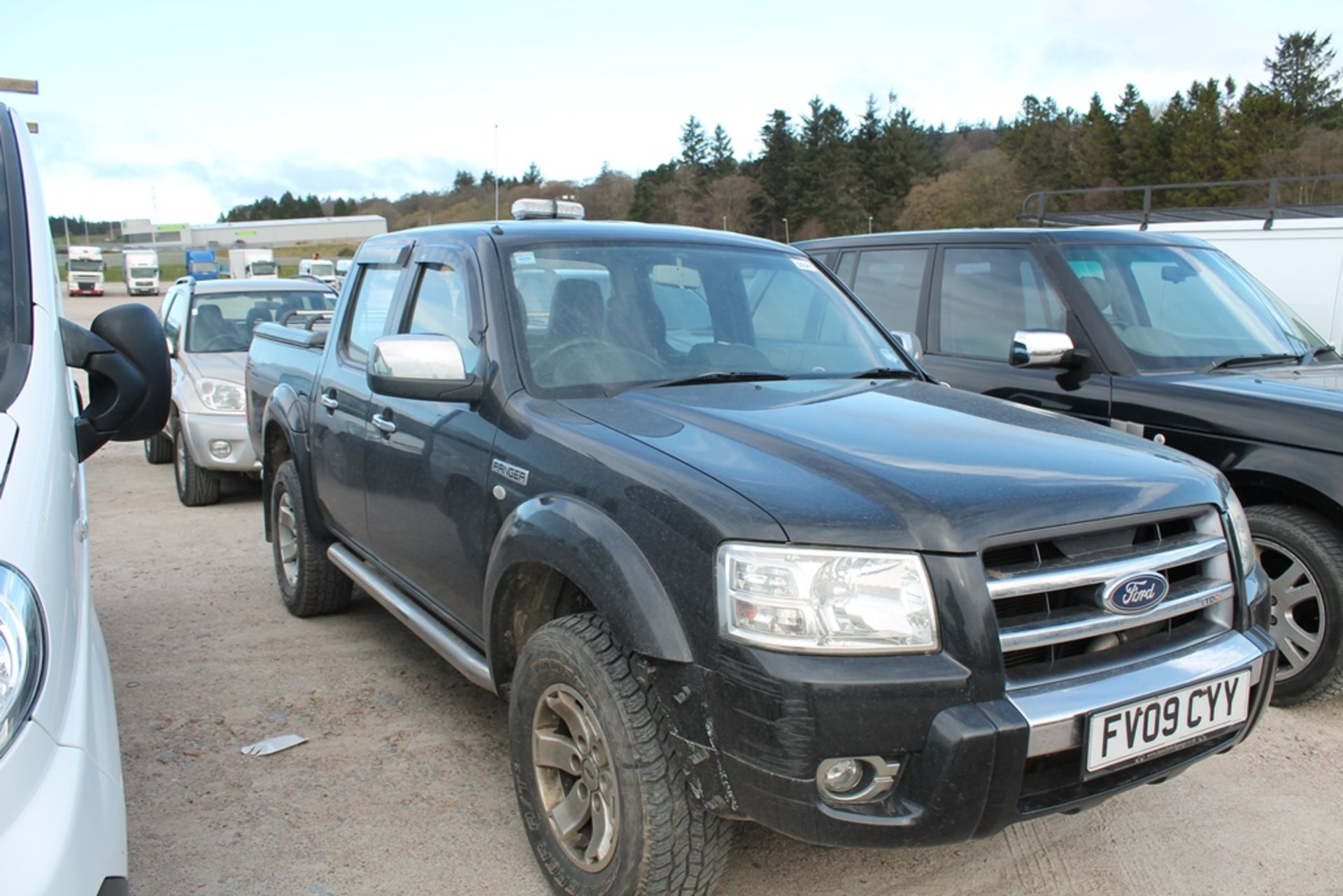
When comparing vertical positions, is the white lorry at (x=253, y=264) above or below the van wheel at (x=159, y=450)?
above

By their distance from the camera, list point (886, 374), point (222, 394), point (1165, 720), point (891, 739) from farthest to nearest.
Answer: point (222, 394) → point (886, 374) → point (1165, 720) → point (891, 739)

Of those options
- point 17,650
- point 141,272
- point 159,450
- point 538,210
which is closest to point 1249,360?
point 538,210

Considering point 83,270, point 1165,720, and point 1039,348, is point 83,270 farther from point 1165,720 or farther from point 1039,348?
point 1165,720

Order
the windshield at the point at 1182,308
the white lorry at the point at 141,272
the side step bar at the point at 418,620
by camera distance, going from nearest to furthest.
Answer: the side step bar at the point at 418,620
the windshield at the point at 1182,308
the white lorry at the point at 141,272

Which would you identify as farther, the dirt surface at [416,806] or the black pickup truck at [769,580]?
the dirt surface at [416,806]

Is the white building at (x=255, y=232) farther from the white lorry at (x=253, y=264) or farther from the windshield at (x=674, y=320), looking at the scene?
the windshield at (x=674, y=320)

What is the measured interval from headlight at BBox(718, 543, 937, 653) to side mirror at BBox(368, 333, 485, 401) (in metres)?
1.33

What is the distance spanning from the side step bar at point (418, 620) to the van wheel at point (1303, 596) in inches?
115

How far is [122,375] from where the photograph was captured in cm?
257

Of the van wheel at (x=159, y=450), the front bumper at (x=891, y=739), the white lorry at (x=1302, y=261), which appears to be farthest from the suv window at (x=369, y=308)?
the van wheel at (x=159, y=450)

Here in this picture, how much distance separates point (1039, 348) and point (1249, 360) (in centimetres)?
104

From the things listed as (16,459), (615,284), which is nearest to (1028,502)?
(615,284)

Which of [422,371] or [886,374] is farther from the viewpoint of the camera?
[886,374]

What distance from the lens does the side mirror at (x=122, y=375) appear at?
2.58 metres
